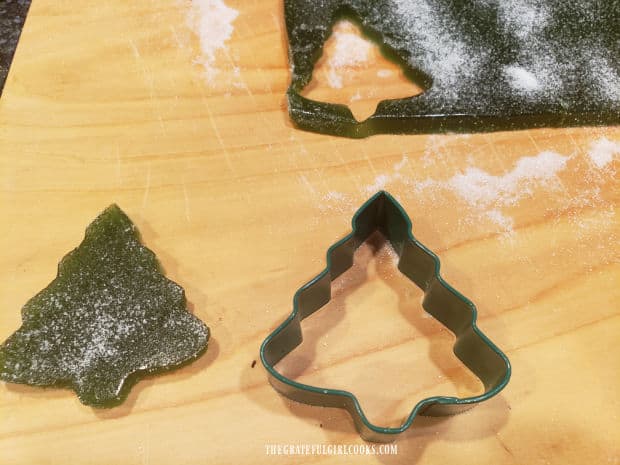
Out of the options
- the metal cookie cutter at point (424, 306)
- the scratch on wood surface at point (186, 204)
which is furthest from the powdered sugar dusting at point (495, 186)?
the scratch on wood surface at point (186, 204)

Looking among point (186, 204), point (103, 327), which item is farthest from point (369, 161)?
point (103, 327)

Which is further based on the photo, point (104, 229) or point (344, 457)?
point (104, 229)

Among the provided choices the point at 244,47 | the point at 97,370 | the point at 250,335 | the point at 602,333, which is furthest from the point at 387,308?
the point at 244,47

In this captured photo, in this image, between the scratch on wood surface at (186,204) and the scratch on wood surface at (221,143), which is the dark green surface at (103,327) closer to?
Answer: the scratch on wood surface at (186,204)

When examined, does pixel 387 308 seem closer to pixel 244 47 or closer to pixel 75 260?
pixel 75 260

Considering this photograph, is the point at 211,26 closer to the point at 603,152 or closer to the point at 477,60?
the point at 477,60
